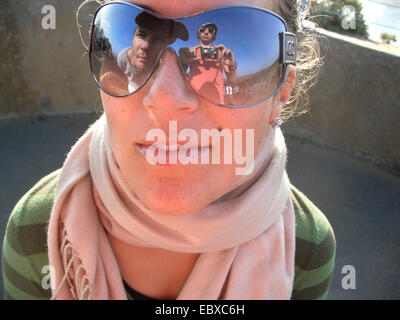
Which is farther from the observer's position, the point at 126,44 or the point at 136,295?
the point at 136,295

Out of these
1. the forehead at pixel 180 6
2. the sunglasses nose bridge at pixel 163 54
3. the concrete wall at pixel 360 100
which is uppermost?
the forehead at pixel 180 6

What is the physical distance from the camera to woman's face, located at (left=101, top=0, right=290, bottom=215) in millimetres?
974

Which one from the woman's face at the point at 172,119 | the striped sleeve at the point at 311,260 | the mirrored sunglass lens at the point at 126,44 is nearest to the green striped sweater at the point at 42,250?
the striped sleeve at the point at 311,260

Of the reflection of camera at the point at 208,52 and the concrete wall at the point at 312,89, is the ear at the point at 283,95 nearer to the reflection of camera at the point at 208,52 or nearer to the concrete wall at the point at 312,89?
the reflection of camera at the point at 208,52

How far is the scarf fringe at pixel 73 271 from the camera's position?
3.98 feet

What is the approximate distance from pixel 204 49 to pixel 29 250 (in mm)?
855

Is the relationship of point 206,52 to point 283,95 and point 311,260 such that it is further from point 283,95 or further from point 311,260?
point 311,260

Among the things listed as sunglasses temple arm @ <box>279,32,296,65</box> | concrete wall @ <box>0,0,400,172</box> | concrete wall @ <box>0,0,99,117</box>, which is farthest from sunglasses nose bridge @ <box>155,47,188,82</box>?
concrete wall @ <box>0,0,99,117</box>

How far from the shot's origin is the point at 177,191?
3.38 feet

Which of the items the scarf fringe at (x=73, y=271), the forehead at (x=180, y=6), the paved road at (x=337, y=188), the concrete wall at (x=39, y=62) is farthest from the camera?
the concrete wall at (x=39, y=62)

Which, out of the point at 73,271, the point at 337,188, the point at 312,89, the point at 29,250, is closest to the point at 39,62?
the point at 312,89

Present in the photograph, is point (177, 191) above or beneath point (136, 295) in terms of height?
above
